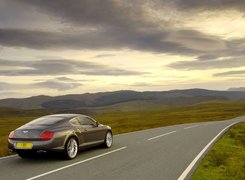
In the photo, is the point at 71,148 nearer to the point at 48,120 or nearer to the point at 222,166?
the point at 48,120

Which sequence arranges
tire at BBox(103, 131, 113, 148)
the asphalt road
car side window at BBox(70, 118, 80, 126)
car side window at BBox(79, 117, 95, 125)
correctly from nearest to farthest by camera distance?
the asphalt road < car side window at BBox(70, 118, 80, 126) < car side window at BBox(79, 117, 95, 125) < tire at BBox(103, 131, 113, 148)

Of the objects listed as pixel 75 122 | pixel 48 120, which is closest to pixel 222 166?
pixel 75 122

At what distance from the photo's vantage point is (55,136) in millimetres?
12031

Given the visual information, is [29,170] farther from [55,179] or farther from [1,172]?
[55,179]

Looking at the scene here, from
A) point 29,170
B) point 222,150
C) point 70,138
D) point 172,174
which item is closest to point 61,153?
point 70,138

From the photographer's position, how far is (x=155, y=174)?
10031 mm

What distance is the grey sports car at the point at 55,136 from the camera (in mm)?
11781

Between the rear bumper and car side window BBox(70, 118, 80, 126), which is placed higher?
car side window BBox(70, 118, 80, 126)

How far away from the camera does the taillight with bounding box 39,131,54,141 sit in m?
11.8

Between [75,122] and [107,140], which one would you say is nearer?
[75,122]

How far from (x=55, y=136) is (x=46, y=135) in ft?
1.01

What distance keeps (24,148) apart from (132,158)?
370 centimetres

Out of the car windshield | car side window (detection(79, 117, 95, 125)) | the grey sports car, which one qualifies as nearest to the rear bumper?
the grey sports car

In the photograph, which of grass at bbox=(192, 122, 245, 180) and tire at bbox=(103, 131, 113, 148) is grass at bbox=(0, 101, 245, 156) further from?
grass at bbox=(192, 122, 245, 180)
